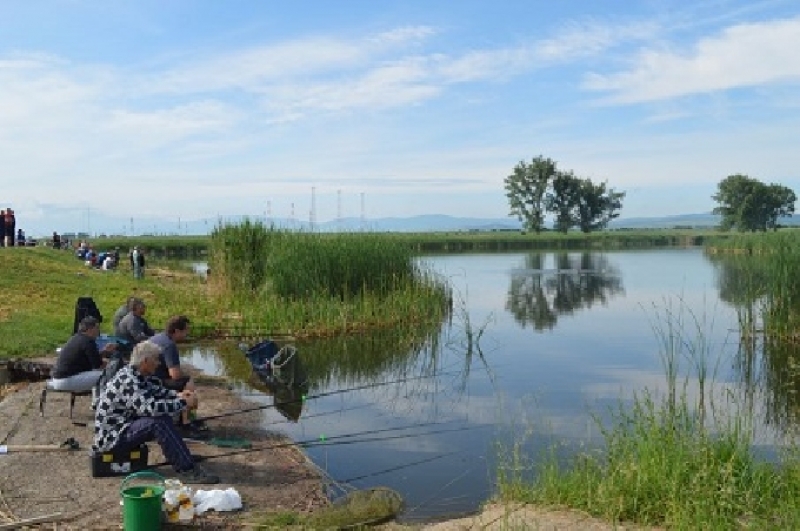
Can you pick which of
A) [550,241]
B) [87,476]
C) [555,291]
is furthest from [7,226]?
[550,241]

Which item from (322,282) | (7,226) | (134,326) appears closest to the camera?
(134,326)

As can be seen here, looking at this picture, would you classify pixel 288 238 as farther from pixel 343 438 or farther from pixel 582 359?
pixel 343 438

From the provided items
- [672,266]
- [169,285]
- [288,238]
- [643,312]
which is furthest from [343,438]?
[672,266]

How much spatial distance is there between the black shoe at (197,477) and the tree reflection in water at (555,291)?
1452 centimetres

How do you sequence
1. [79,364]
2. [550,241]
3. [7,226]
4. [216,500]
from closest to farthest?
[216,500] → [79,364] → [7,226] → [550,241]

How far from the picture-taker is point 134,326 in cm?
1010

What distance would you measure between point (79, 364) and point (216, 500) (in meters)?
3.25

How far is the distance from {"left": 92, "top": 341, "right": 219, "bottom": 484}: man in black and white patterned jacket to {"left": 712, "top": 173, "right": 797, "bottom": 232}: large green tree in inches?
3389

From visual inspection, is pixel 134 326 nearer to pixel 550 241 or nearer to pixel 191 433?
pixel 191 433

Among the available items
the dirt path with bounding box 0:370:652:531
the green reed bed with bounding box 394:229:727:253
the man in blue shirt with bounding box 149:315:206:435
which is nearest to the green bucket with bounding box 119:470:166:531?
the dirt path with bounding box 0:370:652:531

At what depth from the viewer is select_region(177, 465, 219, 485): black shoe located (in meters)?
6.68

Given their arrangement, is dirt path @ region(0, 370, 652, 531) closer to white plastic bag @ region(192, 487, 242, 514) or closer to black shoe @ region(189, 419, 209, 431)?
white plastic bag @ region(192, 487, 242, 514)

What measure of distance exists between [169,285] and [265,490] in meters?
20.9

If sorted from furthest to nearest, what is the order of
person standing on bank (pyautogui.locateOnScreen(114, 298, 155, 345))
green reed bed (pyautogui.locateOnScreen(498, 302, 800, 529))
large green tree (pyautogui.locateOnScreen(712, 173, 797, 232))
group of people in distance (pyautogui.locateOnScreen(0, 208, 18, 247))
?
large green tree (pyautogui.locateOnScreen(712, 173, 797, 232))
group of people in distance (pyautogui.locateOnScreen(0, 208, 18, 247))
person standing on bank (pyautogui.locateOnScreen(114, 298, 155, 345))
green reed bed (pyautogui.locateOnScreen(498, 302, 800, 529))
